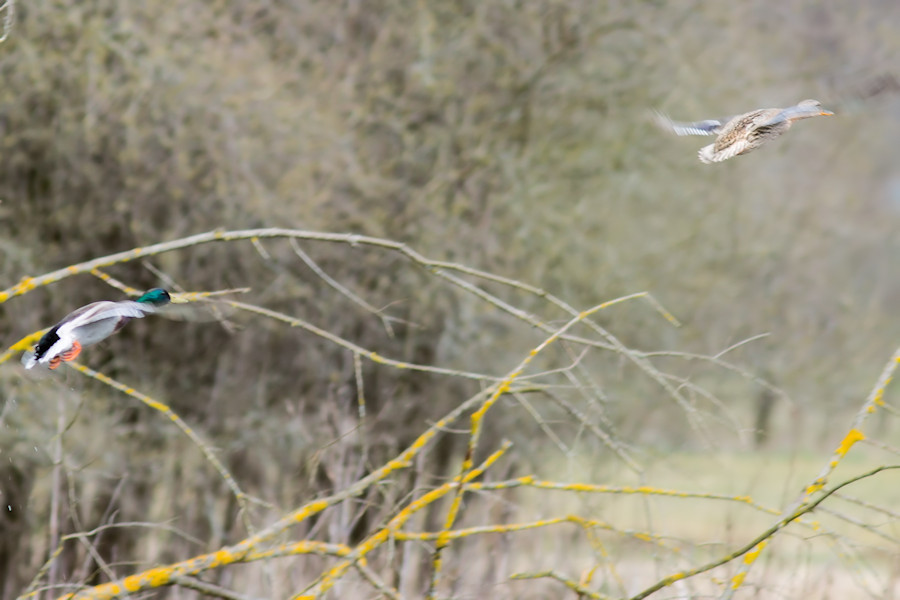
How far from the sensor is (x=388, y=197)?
8.36 meters

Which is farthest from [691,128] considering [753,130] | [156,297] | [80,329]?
[80,329]

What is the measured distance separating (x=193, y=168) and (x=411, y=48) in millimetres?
1901

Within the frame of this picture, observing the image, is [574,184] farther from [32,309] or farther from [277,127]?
[32,309]

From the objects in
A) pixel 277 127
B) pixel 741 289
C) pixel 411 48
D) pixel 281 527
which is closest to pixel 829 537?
pixel 281 527

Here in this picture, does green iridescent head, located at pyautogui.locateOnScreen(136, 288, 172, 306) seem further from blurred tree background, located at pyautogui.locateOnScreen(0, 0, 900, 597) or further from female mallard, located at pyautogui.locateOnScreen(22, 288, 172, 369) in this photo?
blurred tree background, located at pyautogui.locateOnScreen(0, 0, 900, 597)

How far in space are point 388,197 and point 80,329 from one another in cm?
600

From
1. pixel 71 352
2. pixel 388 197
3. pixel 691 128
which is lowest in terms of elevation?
pixel 388 197

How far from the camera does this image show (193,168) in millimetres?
7598

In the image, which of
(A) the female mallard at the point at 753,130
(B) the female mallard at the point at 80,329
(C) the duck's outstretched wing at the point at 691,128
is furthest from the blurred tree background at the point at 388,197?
(B) the female mallard at the point at 80,329

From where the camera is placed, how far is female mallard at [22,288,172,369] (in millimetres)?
2350

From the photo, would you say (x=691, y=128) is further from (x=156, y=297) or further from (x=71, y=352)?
(x=71, y=352)

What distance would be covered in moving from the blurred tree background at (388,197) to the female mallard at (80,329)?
3.81 meters

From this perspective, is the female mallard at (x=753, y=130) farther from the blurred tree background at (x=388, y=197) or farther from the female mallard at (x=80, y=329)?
the blurred tree background at (x=388, y=197)

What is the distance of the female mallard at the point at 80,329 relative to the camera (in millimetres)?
2350
